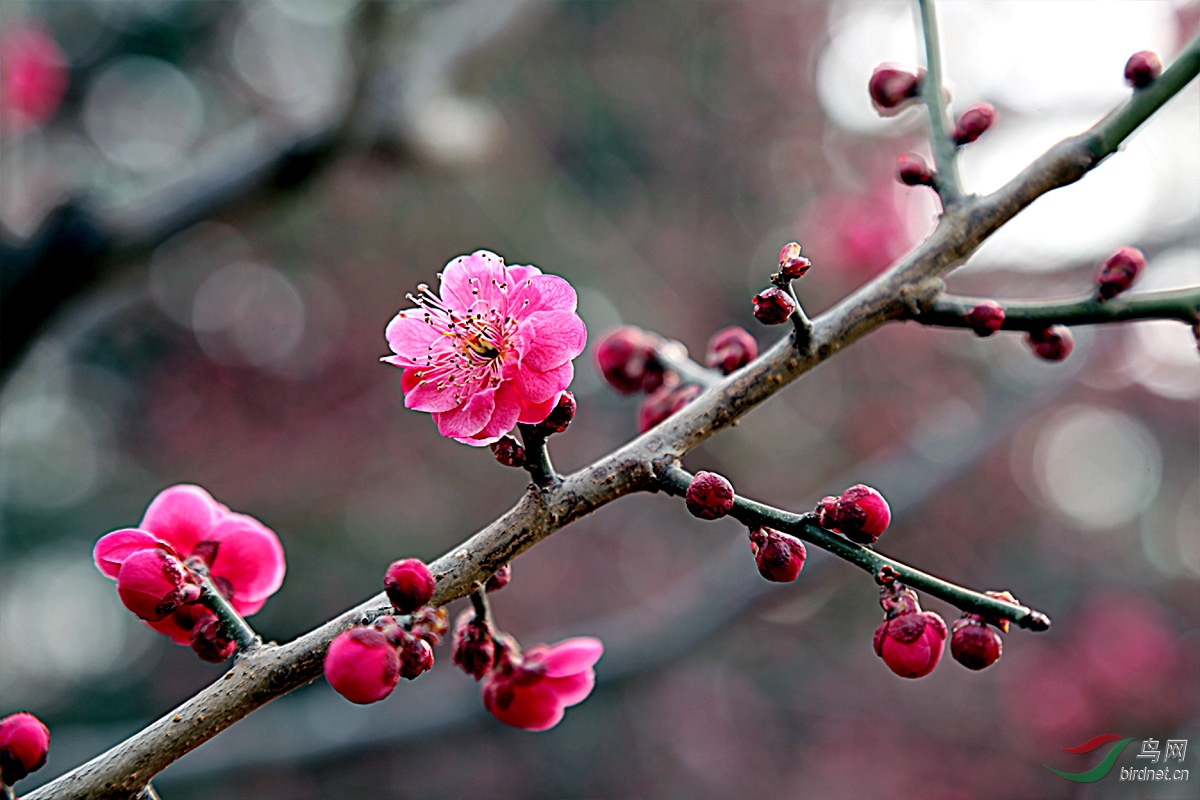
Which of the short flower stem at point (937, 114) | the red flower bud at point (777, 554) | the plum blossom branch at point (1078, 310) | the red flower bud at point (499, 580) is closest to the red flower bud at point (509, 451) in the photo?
the red flower bud at point (499, 580)

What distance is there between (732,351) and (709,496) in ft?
1.25

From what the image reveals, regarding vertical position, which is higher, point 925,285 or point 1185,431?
point 1185,431

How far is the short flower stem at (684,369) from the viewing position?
3.91 feet

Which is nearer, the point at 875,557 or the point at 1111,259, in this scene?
the point at 875,557

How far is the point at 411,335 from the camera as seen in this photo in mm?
1058

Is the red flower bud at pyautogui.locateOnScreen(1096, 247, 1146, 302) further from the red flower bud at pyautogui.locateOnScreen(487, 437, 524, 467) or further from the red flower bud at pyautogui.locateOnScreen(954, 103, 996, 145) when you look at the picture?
the red flower bud at pyautogui.locateOnScreen(487, 437, 524, 467)

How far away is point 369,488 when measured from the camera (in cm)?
713

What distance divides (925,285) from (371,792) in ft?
24.0

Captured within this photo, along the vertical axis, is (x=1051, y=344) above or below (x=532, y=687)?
above

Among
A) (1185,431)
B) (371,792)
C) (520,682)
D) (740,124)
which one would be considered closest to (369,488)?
(371,792)

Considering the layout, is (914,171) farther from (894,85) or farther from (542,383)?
(542,383)

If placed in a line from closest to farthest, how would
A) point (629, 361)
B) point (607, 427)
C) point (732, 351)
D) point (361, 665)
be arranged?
point (361, 665) < point (732, 351) < point (629, 361) < point (607, 427)

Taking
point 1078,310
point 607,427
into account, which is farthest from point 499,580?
point 607,427

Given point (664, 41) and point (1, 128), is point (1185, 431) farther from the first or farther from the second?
point (1, 128)
